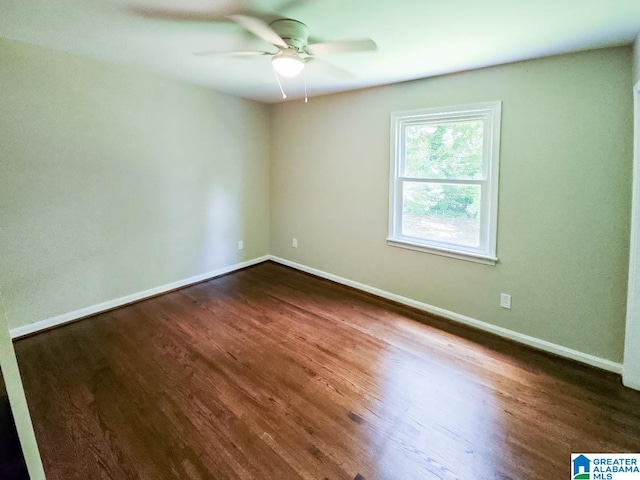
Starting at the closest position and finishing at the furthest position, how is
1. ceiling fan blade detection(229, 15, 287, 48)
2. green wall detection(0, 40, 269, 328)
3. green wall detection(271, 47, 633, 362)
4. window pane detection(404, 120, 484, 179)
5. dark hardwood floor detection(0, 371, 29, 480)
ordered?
dark hardwood floor detection(0, 371, 29, 480) → ceiling fan blade detection(229, 15, 287, 48) → green wall detection(271, 47, 633, 362) → green wall detection(0, 40, 269, 328) → window pane detection(404, 120, 484, 179)

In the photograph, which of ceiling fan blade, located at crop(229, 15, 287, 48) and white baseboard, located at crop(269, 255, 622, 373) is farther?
white baseboard, located at crop(269, 255, 622, 373)

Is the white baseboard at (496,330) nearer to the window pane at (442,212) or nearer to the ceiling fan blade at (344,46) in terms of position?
the window pane at (442,212)

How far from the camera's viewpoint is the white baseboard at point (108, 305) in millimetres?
2729

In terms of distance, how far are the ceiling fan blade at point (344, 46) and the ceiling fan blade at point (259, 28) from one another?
8.0 inches

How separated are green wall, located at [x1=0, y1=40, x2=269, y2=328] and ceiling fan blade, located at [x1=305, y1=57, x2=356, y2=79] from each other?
5.58ft

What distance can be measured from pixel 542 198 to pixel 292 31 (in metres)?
2.26

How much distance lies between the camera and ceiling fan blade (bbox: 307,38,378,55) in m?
1.88

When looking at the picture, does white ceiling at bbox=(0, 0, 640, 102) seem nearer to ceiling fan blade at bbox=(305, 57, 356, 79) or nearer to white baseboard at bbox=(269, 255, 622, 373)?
ceiling fan blade at bbox=(305, 57, 356, 79)

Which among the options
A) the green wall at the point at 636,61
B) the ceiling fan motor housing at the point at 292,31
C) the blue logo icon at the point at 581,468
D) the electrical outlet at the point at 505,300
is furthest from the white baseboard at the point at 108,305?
→ the green wall at the point at 636,61

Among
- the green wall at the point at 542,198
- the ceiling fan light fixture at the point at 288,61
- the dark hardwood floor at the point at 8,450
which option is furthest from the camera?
the green wall at the point at 542,198

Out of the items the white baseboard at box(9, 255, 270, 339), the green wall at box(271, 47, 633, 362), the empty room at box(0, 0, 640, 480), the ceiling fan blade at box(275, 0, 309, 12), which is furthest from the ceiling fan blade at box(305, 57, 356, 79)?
the white baseboard at box(9, 255, 270, 339)

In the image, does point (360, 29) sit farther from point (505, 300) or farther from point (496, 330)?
Result: point (496, 330)

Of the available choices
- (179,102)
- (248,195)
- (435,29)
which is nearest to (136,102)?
(179,102)

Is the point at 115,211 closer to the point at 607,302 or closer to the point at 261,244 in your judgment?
the point at 261,244
